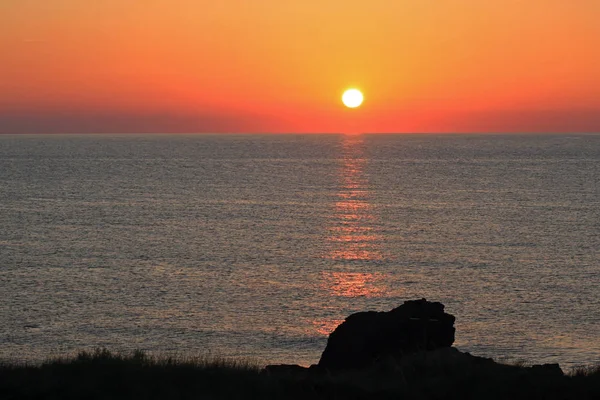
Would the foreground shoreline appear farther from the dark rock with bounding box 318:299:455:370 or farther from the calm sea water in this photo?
the calm sea water

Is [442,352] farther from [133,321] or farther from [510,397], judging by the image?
[133,321]

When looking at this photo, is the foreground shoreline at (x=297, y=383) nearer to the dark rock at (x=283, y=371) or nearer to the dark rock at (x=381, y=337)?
the dark rock at (x=283, y=371)

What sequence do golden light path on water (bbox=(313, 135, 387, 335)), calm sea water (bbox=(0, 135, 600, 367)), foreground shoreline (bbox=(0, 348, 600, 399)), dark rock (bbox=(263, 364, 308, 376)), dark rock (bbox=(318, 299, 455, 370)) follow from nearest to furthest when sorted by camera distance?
foreground shoreline (bbox=(0, 348, 600, 399)) < dark rock (bbox=(263, 364, 308, 376)) < dark rock (bbox=(318, 299, 455, 370)) < calm sea water (bbox=(0, 135, 600, 367)) < golden light path on water (bbox=(313, 135, 387, 335))

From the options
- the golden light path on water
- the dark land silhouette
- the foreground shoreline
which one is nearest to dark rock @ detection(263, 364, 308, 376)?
the dark land silhouette

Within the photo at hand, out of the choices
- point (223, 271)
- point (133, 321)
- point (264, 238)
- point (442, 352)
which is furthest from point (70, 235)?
point (442, 352)

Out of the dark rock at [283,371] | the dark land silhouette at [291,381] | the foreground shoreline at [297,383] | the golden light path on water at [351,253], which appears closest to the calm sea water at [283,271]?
the golden light path on water at [351,253]

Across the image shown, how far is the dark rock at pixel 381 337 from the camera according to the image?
22047 mm

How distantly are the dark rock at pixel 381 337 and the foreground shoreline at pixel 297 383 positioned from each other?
3328 mm

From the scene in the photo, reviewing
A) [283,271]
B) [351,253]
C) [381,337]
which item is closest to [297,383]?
[381,337]

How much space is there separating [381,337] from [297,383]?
5285mm

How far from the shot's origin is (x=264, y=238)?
84312mm

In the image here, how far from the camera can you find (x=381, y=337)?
72.8 feet

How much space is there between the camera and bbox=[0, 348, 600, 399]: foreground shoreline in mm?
16719

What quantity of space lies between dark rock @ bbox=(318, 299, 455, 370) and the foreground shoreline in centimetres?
333
